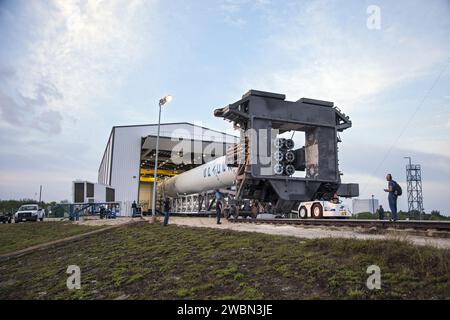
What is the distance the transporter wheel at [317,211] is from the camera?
1630 centimetres

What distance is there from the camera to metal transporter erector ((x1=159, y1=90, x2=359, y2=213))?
1633 centimetres

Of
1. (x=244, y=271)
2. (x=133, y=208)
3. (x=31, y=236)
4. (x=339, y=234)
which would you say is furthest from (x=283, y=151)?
(x=133, y=208)

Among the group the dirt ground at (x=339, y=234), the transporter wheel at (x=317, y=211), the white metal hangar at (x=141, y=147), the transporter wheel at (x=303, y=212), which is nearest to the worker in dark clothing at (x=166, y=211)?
the dirt ground at (x=339, y=234)

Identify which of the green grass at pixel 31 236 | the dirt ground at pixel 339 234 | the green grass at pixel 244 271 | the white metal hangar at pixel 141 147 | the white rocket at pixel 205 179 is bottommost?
the green grass at pixel 31 236

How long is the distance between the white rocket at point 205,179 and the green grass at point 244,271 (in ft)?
37.0

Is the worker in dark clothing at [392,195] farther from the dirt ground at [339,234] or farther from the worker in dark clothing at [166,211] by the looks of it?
the worker in dark clothing at [166,211]

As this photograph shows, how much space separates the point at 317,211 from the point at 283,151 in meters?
3.35

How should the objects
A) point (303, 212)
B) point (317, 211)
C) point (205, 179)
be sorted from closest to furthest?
point (317, 211), point (303, 212), point (205, 179)

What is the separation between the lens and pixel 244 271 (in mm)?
6734

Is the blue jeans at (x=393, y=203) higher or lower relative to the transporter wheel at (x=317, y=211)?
higher

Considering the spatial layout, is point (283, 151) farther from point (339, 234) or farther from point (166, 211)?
point (339, 234)

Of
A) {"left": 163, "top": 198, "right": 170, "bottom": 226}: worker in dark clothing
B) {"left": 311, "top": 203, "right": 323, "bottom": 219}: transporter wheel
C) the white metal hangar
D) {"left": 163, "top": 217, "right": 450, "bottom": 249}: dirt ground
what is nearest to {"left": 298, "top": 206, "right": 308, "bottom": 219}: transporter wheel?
{"left": 311, "top": 203, "right": 323, "bottom": 219}: transporter wheel

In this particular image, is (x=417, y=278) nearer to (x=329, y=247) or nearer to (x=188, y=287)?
(x=329, y=247)
